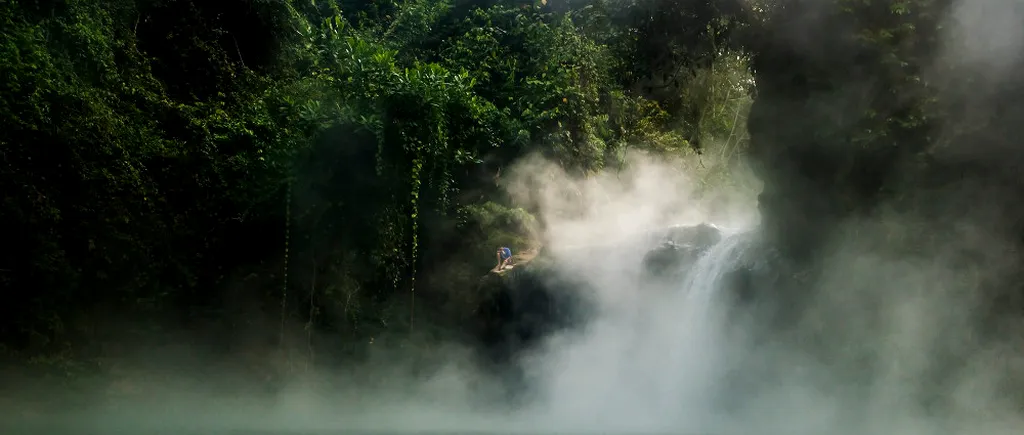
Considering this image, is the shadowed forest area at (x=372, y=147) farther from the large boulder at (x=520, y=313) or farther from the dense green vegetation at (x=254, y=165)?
the large boulder at (x=520, y=313)

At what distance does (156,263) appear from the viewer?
375 inches

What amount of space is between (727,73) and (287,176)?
21.9ft

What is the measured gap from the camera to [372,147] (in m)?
10.2

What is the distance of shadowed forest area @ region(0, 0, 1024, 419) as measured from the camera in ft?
24.8

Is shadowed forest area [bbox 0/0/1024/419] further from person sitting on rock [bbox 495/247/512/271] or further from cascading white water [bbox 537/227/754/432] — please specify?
cascading white water [bbox 537/227/754/432]

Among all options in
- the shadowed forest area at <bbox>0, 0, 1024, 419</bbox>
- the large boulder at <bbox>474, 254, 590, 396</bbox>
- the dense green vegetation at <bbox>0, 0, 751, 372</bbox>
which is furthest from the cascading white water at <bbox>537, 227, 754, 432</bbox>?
the dense green vegetation at <bbox>0, 0, 751, 372</bbox>

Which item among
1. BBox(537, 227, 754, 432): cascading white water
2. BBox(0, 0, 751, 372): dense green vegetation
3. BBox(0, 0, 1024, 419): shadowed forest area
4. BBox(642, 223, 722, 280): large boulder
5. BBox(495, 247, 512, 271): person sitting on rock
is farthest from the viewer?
BBox(495, 247, 512, 271): person sitting on rock

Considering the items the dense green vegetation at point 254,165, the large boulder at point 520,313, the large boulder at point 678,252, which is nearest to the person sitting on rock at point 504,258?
the large boulder at point 520,313

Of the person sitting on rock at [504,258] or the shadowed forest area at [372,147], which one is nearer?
the shadowed forest area at [372,147]

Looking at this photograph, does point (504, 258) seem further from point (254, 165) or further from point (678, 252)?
point (254, 165)

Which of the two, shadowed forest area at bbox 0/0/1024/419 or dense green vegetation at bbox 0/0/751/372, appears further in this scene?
dense green vegetation at bbox 0/0/751/372

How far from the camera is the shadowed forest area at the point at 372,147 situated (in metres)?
7.55

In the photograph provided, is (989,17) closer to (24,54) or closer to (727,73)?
(727,73)

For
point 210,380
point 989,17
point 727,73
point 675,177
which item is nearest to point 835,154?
point 989,17
